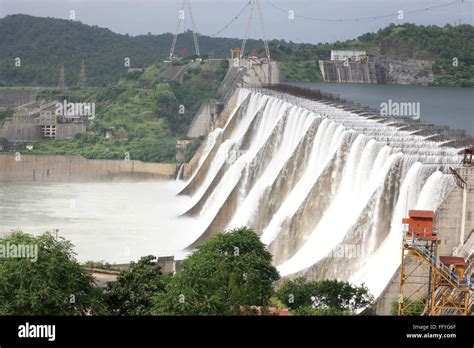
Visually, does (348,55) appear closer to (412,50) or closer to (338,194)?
(412,50)

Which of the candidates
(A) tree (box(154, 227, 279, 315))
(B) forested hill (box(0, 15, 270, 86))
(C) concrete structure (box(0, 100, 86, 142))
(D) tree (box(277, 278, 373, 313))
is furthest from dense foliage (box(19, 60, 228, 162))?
(A) tree (box(154, 227, 279, 315))

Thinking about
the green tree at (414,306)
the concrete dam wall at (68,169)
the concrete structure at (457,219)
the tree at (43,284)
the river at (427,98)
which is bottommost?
the concrete dam wall at (68,169)

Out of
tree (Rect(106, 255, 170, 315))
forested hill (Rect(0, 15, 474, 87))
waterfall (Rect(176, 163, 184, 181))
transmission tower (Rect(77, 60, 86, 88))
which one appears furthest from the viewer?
forested hill (Rect(0, 15, 474, 87))

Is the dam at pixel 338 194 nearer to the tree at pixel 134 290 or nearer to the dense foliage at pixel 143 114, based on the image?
the tree at pixel 134 290

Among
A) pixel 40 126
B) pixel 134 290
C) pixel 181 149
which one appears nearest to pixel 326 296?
pixel 134 290

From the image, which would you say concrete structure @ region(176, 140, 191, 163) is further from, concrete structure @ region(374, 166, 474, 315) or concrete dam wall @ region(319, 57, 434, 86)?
concrete dam wall @ region(319, 57, 434, 86)

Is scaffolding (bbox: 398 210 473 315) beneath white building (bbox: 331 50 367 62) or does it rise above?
beneath

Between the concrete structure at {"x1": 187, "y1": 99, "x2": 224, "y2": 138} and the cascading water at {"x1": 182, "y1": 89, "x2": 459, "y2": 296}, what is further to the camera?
the concrete structure at {"x1": 187, "y1": 99, "x2": 224, "y2": 138}

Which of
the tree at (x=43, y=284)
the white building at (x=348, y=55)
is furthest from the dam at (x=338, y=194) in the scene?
the white building at (x=348, y=55)
